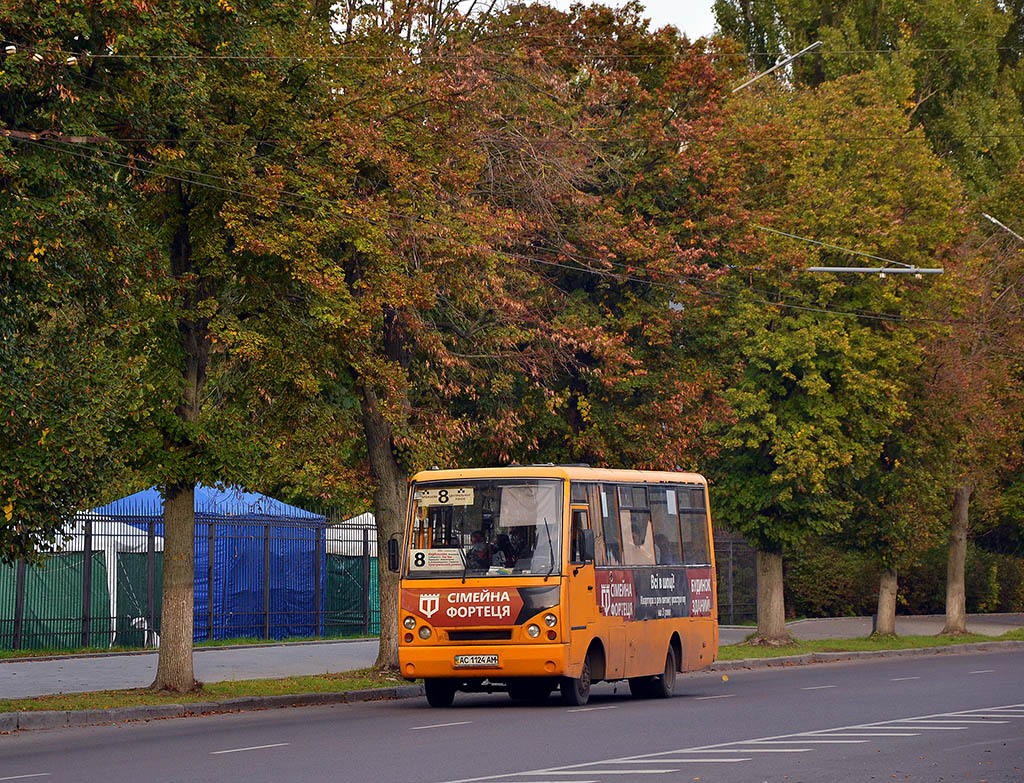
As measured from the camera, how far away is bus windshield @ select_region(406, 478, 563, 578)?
21.2 metres

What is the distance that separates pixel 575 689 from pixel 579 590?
4.20ft

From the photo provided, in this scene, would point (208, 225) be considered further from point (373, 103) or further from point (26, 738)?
point (26, 738)

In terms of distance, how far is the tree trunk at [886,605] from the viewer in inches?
1661

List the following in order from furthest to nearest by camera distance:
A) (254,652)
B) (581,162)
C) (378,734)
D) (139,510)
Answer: (139,510) → (254,652) → (581,162) → (378,734)

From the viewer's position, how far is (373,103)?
75.8ft

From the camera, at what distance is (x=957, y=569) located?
4491 cm

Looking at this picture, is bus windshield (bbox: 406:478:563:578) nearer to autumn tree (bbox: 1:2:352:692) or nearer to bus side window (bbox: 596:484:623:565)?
bus side window (bbox: 596:484:623:565)

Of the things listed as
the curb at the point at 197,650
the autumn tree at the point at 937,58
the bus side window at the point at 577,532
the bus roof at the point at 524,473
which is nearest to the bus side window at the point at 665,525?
the bus roof at the point at 524,473

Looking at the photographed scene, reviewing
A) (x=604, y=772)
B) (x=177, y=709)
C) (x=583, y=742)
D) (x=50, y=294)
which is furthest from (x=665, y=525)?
(x=604, y=772)

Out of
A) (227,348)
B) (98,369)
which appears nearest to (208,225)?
(227,348)

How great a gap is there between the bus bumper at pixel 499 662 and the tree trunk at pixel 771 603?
58.1 ft

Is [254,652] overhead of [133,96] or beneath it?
beneath

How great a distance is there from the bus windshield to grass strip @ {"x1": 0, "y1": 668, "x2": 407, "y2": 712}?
3031 millimetres

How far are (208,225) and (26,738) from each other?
7.35 m
